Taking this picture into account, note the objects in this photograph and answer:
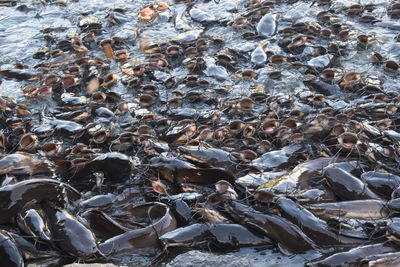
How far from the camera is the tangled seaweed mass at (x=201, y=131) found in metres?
3.19

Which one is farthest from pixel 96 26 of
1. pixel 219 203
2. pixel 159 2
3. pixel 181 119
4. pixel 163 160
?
pixel 219 203

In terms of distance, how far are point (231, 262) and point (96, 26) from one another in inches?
177

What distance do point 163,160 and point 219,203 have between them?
684 millimetres

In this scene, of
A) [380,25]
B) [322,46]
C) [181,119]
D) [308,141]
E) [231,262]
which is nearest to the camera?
[231,262]

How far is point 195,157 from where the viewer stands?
396 centimetres

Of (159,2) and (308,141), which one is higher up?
(159,2)

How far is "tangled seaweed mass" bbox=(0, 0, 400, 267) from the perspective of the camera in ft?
10.5

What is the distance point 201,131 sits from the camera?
14.3 ft

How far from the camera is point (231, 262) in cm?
304

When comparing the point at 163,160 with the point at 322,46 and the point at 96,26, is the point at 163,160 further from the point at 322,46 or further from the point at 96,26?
the point at 96,26

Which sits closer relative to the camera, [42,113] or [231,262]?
[231,262]

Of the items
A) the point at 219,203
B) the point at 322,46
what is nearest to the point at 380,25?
the point at 322,46

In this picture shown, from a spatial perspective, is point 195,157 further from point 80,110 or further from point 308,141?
point 80,110

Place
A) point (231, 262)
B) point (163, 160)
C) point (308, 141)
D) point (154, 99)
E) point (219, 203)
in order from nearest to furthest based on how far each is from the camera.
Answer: point (231, 262)
point (219, 203)
point (163, 160)
point (308, 141)
point (154, 99)
